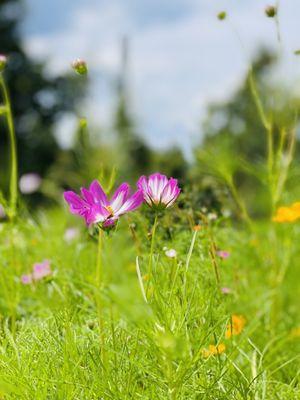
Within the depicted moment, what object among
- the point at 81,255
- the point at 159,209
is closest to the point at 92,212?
the point at 159,209

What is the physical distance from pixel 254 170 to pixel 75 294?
28.7 inches

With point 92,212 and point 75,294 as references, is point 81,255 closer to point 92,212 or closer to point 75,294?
point 75,294

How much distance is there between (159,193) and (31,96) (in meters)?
15.7

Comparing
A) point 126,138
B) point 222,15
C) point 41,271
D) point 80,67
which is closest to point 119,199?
point 80,67

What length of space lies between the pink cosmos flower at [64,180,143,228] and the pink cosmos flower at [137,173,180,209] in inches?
0.4

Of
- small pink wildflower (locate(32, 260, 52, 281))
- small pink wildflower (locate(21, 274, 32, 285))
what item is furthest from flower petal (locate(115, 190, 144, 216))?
small pink wildflower (locate(21, 274, 32, 285))

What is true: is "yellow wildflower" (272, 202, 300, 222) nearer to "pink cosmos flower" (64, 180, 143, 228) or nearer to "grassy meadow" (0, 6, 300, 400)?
"grassy meadow" (0, 6, 300, 400)

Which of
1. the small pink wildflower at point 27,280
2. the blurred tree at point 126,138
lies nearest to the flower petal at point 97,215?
the small pink wildflower at point 27,280

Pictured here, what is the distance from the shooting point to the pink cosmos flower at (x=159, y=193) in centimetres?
101

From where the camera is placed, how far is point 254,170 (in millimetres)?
2168

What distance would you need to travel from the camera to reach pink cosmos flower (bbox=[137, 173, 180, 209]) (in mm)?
1010

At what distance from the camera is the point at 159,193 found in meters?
1.02

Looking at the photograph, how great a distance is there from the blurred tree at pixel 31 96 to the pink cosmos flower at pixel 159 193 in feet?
46.4

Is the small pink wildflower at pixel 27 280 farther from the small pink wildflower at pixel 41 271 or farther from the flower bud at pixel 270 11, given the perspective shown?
the flower bud at pixel 270 11
